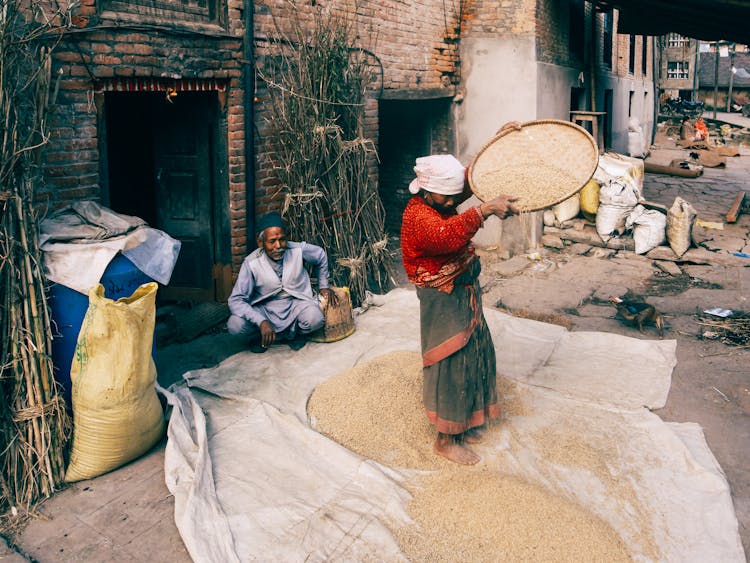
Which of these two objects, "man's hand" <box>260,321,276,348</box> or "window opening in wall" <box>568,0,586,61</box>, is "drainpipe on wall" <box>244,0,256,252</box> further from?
"window opening in wall" <box>568,0,586,61</box>

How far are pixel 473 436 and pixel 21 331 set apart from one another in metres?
2.43

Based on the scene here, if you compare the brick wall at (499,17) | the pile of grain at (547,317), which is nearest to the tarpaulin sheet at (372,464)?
the pile of grain at (547,317)

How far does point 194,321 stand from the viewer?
5523 mm

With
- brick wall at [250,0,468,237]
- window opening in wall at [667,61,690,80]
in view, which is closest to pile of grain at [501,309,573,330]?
brick wall at [250,0,468,237]

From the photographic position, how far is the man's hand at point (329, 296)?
5270 millimetres

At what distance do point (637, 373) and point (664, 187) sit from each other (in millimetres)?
9500

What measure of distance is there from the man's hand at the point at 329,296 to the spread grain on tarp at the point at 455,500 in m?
1.12

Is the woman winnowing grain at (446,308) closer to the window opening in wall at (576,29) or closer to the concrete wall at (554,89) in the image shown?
the concrete wall at (554,89)

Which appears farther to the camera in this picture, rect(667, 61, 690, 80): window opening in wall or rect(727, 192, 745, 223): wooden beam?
rect(667, 61, 690, 80): window opening in wall

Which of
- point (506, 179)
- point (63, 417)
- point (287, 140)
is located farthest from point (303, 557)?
point (287, 140)

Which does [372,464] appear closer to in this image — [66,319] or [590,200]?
[66,319]

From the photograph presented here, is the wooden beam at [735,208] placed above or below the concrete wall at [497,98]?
below

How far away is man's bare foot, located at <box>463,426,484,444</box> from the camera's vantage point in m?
3.77

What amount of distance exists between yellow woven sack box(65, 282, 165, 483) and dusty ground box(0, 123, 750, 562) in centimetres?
14
